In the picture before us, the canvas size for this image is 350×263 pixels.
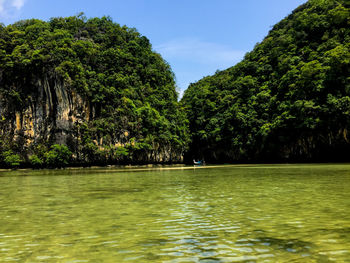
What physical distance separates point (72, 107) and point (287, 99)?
31499 mm

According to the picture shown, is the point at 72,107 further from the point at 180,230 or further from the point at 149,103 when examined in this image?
Result: the point at 180,230

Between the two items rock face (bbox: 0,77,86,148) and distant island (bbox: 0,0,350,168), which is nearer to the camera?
distant island (bbox: 0,0,350,168)

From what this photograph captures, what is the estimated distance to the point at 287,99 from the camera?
43219mm

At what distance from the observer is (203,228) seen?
16.7 ft

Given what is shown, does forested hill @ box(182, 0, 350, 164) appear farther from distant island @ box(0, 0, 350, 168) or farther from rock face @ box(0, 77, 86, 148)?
rock face @ box(0, 77, 86, 148)

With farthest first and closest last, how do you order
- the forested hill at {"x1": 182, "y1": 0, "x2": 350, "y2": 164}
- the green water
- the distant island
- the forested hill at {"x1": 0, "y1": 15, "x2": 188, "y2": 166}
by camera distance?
1. the forested hill at {"x1": 0, "y1": 15, "x2": 188, "y2": 166}
2. the distant island
3. the forested hill at {"x1": 182, "y1": 0, "x2": 350, "y2": 164}
4. the green water

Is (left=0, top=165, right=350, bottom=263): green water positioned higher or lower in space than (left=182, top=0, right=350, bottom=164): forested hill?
lower

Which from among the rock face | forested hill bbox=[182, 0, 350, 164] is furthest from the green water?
the rock face

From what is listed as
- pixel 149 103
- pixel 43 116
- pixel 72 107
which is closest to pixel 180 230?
pixel 72 107

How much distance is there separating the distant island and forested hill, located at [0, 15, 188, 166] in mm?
152

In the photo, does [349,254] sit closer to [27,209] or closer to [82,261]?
[82,261]

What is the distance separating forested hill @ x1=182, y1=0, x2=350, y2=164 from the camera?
37219mm

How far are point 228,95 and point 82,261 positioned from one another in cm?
5327

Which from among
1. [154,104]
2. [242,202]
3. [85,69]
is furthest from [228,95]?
[242,202]
